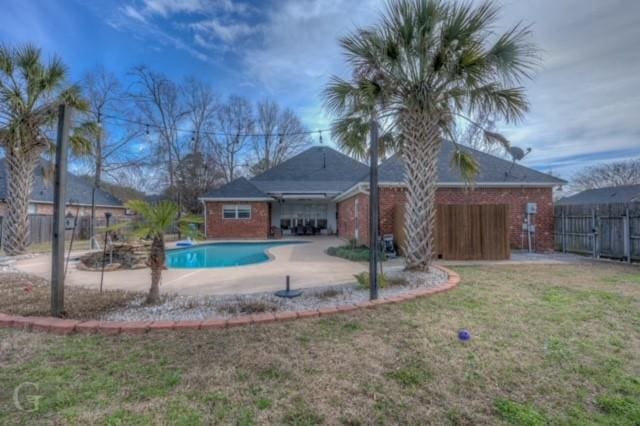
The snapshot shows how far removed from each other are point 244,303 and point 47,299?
3236 mm

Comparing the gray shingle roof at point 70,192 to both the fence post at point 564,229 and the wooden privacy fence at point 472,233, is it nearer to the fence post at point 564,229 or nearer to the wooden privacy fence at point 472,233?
the wooden privacy fence at point 472,233

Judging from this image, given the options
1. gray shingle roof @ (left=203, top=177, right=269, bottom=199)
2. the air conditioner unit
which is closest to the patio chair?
the air conditioner unit

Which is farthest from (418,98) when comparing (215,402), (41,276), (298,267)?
(41,276)

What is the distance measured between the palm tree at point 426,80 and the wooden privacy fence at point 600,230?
555cm

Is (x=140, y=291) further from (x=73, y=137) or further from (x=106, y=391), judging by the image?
(x=73, y=137)

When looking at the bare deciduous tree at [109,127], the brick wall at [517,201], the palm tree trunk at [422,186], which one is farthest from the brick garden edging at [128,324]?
the bare deciduous tree at [109,127]

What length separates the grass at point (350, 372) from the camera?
2174 mm

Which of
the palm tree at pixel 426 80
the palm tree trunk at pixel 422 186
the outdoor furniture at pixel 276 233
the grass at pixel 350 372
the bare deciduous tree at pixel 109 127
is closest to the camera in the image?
the grass at pixel 350 372

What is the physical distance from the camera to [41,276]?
23.1ft

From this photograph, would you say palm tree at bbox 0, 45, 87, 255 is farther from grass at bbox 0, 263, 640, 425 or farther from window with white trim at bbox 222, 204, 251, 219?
window with white trim at bbox 222, 204, 251, 219

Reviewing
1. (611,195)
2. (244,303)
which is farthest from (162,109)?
(611,195)

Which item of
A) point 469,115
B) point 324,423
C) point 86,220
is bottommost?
point 324,423

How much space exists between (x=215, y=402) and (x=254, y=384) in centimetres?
35

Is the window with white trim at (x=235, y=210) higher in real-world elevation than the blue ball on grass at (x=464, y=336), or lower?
higher
